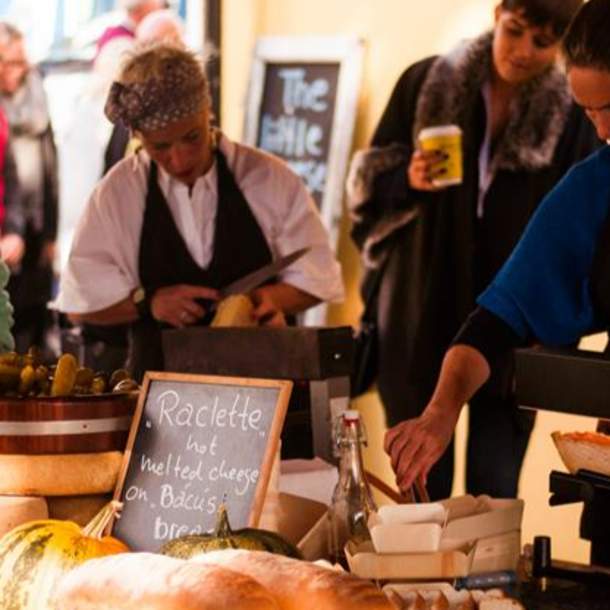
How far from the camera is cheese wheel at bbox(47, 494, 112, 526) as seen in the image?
2309mm

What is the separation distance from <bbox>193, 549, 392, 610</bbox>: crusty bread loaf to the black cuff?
117cm

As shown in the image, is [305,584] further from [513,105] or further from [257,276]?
[513,105]

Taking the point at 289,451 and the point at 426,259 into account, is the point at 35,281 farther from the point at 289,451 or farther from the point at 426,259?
the point at 289,451

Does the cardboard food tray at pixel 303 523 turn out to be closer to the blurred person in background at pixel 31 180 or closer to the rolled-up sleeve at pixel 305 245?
the rolled-up sleeve at pixel 305 245

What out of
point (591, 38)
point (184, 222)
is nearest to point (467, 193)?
point (184, 222)

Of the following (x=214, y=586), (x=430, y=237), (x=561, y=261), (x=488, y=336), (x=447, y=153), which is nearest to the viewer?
(x=214, y=586)

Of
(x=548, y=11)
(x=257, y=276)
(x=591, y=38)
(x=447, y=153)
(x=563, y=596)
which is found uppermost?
(x=548, y=11)

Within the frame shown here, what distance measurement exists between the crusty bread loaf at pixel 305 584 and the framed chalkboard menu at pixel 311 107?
4.27m

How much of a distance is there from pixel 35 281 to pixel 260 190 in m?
1.72

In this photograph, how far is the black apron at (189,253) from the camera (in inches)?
161

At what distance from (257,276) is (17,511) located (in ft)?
5.28

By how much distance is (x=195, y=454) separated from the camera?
2.24 metres

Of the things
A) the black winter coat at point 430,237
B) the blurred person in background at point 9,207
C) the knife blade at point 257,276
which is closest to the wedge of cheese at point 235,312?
the knife blade at point 257,276

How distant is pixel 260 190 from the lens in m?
4.16
